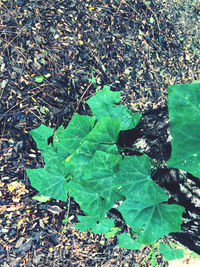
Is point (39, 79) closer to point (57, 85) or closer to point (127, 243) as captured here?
point (57, 85)

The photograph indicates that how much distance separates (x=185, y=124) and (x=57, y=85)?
51.0 inches

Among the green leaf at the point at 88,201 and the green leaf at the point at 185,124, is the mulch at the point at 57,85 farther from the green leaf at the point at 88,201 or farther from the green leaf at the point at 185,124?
the green leaf at the point at 185,124

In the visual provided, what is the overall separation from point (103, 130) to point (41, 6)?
140cm

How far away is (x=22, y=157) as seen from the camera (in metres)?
1.64

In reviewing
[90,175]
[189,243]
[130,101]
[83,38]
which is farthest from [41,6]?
[189,243]

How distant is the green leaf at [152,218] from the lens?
894 millimetres

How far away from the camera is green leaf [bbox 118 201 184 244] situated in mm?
894

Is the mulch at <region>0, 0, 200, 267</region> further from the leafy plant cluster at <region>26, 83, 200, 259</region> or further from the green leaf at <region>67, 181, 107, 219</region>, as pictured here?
the green leaf at <region>67, 181, 107, 219</region>

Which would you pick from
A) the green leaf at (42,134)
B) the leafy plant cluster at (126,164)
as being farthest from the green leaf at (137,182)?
the green leaf at (42,134)

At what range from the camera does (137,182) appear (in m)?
0.89

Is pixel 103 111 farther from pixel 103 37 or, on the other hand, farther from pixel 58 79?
pixel 103 37

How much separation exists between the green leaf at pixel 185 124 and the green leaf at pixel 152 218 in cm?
31

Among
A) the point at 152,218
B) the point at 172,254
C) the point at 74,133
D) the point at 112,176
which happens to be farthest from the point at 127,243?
the point at 74,133

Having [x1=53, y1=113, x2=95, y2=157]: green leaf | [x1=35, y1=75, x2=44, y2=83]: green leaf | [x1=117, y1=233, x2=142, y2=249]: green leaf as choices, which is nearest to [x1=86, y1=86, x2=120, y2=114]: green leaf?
[x1=53, y1=113, x2=95, y2=157]: green leaf
